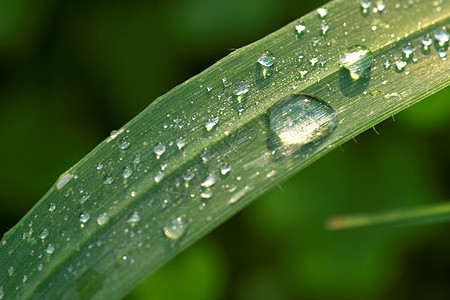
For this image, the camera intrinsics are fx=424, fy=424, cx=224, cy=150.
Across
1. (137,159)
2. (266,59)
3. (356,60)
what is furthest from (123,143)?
(356,60)

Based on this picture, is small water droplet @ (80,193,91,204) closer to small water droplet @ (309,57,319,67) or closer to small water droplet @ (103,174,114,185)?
small water droplet @ (103,174,114,185)

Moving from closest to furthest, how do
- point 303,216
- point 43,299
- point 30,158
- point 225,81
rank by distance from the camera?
point 43,299 → point 225,81 → point 303,216 → point 30,158

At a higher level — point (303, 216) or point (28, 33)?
point (28, 33)

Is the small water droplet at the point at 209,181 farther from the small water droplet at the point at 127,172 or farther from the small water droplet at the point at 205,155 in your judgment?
the small water droplet at the point at 127,172

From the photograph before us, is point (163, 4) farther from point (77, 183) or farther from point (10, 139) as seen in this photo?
point (77, 183)

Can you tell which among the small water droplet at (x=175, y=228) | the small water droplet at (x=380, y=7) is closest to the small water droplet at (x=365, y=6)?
the small water droplet at (x=380, y=7)

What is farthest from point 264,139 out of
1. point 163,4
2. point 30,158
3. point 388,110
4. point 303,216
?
point 30,158
